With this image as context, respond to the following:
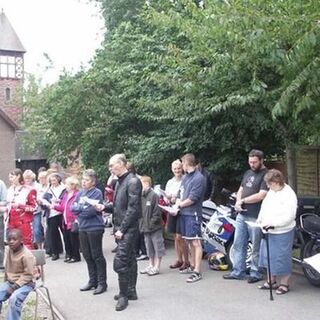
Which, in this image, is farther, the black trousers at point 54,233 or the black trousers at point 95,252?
the black trousers at point 54,233

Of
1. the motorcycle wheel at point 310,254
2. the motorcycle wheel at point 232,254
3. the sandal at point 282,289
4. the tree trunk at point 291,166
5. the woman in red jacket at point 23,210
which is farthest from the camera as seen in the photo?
the tree trunk at point 291,166

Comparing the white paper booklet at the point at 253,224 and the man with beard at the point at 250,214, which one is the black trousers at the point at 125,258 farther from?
the man with beard at the point at 250,214

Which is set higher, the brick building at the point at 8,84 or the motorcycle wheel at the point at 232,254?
the brick building at the point at 8,84

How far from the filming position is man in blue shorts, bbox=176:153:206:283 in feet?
26.8

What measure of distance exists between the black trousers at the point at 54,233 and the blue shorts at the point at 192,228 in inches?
131

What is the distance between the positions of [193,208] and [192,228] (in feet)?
0.95

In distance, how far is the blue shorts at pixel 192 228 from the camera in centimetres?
Answer: 817

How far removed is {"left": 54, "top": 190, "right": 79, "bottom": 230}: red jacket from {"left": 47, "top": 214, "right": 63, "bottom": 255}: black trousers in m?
0.41

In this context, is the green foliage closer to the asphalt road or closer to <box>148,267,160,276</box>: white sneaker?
the asphalt road

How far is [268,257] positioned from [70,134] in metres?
8.53

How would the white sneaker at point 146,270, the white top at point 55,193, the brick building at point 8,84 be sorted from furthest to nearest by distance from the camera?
the brick building at point 8,84, the white top at point 55,193, the white sneaker at point 146,270

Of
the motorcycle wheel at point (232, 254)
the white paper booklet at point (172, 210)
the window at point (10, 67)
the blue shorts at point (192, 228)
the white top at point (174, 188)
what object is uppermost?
the window at point (10, 67)

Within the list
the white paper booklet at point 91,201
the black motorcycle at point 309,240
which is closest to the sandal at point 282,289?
the black motorcycle at point 309,240

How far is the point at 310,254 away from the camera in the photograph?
7.75 metres
